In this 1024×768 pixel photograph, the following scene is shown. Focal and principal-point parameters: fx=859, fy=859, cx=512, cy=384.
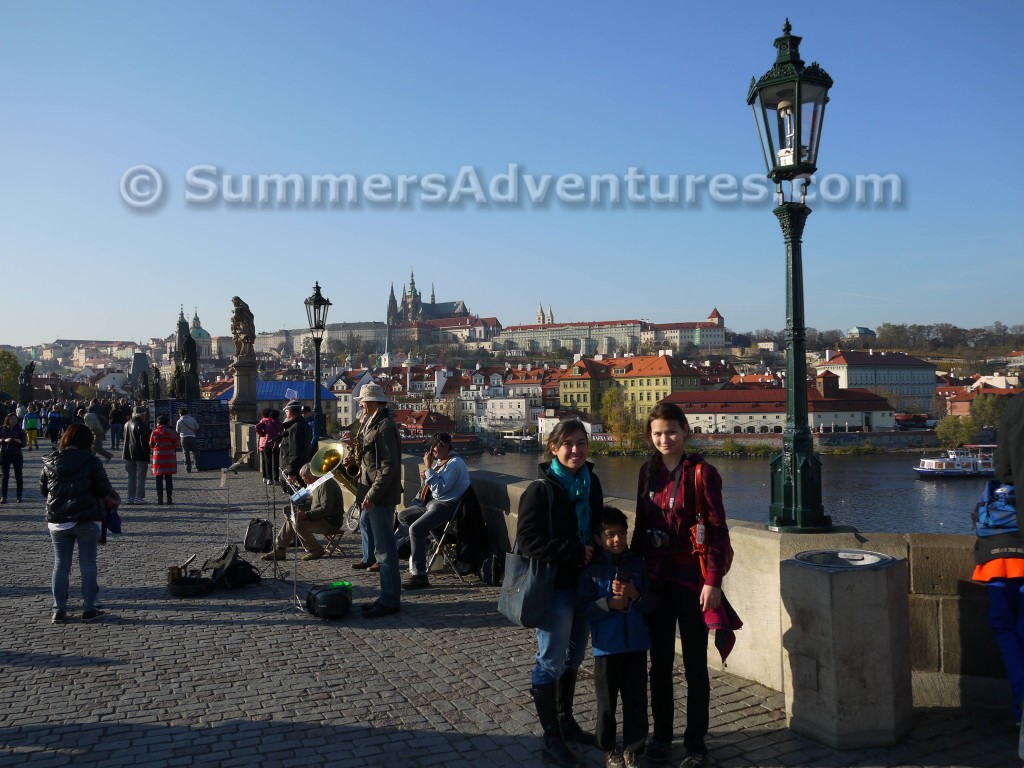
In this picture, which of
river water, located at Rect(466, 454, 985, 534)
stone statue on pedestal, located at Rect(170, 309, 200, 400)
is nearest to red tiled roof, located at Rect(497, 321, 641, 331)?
river water, located at Rect(466, 454, 985, 534)

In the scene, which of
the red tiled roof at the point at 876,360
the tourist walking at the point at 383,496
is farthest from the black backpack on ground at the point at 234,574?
the red tiled roof at the point at 876,360

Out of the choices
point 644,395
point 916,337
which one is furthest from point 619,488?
point 916,337

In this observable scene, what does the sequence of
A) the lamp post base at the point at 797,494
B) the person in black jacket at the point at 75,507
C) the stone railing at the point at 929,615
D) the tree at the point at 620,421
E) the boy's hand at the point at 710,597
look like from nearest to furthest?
the boy's hand at the point at 710,597 → the stone railing at the point at 929,615 → the lamp post base at the point at 797,494 → the person in black jacket at the point at 75,507 → the tree at the point at 620,421

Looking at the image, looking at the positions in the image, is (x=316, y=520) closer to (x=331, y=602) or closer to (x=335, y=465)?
(x=335, y=465)

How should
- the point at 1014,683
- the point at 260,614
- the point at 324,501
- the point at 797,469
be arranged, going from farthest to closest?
1. the point at 324,501
2. the point at 260,614
3. the point at 797,469
4. the point at 1014,683

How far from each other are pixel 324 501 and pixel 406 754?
14.9 ft

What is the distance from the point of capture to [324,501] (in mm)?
7938

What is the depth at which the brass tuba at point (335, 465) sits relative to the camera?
792cm

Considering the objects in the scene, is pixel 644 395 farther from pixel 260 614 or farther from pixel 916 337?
pixel 260 614

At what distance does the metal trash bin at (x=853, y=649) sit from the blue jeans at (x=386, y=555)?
3088mm

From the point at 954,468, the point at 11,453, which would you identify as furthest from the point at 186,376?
the point at 954,468

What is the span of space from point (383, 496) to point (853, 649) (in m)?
3.42

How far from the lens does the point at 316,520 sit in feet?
26.2

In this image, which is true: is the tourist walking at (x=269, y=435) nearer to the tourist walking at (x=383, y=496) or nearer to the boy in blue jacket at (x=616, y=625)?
the tourist walking at (x=383, y=496)
